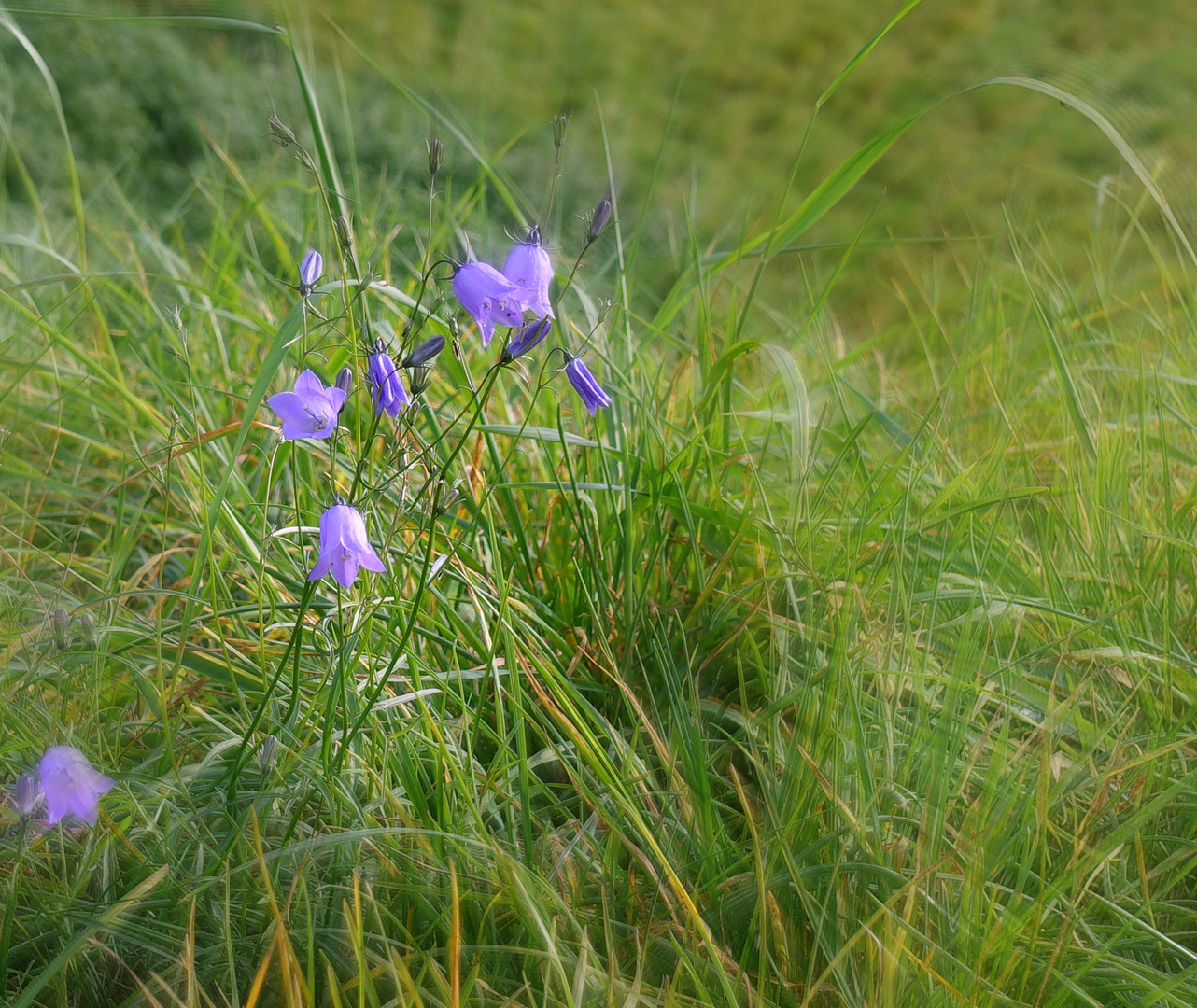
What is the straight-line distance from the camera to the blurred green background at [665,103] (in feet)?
12.3

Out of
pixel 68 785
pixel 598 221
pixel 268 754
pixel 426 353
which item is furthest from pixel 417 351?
pixel 68 785

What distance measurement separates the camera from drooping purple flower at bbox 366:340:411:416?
3.23ft

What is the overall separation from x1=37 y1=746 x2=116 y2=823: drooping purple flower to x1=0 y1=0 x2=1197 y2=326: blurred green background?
2.29 metres

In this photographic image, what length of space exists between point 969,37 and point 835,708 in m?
6.05

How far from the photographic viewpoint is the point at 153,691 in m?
1.16

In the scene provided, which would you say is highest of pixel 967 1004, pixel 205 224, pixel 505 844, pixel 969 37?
pixel 969 37

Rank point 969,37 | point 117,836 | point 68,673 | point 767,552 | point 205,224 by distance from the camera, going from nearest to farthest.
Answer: point 117,836
point 68,673
point 767,552
point 205,224
point 969,37

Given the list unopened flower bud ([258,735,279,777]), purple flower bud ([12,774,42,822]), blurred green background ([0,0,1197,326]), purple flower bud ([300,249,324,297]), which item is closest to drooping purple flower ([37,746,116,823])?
purple flower bud ([12,774,42,822])

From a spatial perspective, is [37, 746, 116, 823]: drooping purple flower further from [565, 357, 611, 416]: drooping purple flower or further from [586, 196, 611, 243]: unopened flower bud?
[586, 196, 611, 243]: unopened flower bud

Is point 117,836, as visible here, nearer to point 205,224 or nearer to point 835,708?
point 835,708

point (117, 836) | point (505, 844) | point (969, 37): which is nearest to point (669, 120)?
point (505, 844)

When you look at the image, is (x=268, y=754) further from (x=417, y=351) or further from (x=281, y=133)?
(x=281, y=133)

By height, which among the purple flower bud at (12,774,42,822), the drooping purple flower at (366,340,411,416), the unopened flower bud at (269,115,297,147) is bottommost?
the purple flower bud at (12,774,42,822)

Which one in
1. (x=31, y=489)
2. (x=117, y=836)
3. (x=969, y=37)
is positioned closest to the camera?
(x=117, y=836)
